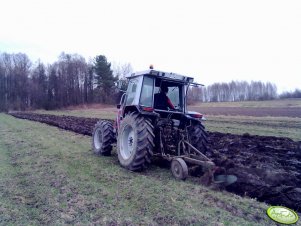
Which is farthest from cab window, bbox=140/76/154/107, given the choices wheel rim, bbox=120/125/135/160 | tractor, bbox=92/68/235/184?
wheel rim, bbox=120/125/135/160

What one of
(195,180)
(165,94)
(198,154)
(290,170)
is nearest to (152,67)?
(165,94)

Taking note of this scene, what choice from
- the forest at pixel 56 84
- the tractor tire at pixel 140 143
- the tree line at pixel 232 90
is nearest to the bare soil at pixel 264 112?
the forest at pixel 56 84

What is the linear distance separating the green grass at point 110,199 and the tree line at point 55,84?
50.1 meters

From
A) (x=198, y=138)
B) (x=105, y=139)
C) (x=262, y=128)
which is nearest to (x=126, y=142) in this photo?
(x=105, y=139)

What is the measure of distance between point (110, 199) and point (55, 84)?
61040 millimetres

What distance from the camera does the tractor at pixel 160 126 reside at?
5.95 m

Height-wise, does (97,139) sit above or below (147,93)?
below

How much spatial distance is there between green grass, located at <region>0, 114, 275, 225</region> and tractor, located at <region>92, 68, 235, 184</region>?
0.42 m

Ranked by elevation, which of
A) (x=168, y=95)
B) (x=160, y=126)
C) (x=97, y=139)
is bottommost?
(x=97, y=139)

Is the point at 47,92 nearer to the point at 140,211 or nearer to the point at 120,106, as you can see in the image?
the point at 120,106

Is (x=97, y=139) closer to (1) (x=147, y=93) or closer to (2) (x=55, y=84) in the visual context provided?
(1) (x=147, y=93)

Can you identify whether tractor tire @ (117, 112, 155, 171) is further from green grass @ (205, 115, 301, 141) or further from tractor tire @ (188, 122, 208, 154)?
green grass @ (205, 115, 301, 141)

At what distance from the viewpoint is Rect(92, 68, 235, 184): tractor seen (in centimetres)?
595

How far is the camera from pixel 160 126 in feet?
21.2
